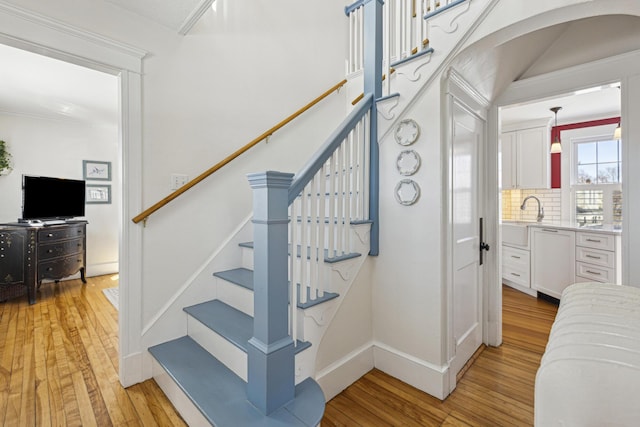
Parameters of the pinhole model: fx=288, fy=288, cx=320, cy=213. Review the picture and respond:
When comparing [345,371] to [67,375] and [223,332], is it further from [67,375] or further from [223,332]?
[67,375]

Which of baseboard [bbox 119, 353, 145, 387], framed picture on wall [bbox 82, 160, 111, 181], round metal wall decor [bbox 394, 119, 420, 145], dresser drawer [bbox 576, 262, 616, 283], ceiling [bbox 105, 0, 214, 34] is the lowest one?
baseboard [bbox 119, 353, 145, 387]

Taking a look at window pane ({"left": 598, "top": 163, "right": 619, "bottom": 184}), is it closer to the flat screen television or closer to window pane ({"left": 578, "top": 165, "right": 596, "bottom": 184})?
window pane ({"left": 578, "top": 165, "right": 596, "bottom": 184})

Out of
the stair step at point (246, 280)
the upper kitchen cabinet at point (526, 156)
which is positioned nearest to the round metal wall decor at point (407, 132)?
the stair step at point (246, 280)

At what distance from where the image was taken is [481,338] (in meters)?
2.45

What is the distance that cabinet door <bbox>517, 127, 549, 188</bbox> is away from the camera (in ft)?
14.3

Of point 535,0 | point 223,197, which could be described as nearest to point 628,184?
point 535,0

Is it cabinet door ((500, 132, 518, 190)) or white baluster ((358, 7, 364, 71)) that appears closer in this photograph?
white baluster ((358, 7, 364, 71))

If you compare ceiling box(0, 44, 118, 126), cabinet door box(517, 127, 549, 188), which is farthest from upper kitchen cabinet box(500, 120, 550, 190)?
ceiling box(0, 44, 118, 126)

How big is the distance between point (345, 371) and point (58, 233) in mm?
4209

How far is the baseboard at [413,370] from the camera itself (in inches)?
69.7

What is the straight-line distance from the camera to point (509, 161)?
4.71m

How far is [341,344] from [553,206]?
15.1 ft

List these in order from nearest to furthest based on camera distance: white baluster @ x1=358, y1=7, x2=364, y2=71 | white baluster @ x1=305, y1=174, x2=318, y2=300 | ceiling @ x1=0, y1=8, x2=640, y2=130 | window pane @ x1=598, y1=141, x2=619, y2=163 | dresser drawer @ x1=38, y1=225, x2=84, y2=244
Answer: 1. white baluster @ x1=305, y1=174, x2=318, y2=300
2. ceiling @ x1=0, y1=8, x2=640, y2=130
3. white baluster @ x1=358, y1=7, x2=364, y2=71
4. dresser drawer @ x1=38, y1=225, x2=84, y2=244
5. window pane @ x1=598, y1=141, x2=619, y2=163

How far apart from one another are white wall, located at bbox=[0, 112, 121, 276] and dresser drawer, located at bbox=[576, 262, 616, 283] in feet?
18.6
